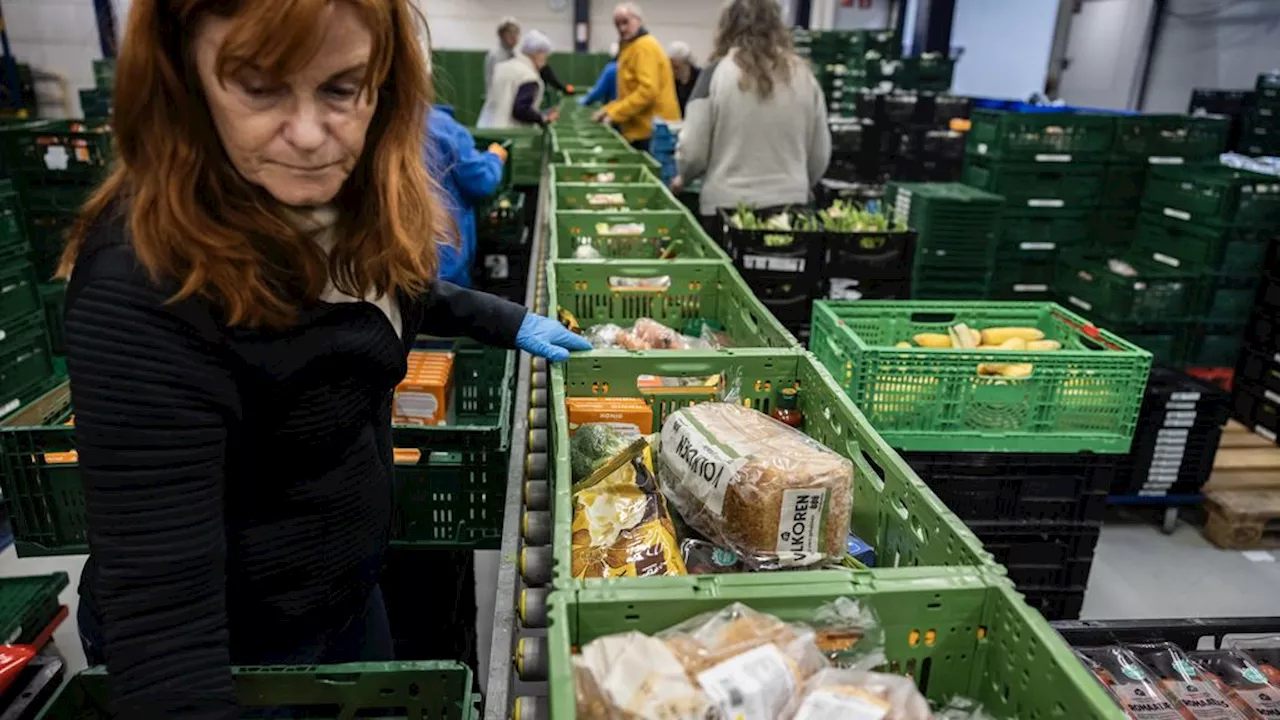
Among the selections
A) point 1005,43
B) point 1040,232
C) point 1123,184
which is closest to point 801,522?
point 1040,232

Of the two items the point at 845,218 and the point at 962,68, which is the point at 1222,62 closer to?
the point at 962,68

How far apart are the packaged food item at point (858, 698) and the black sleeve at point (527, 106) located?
6879mm

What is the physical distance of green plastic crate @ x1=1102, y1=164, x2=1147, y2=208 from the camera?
620 centimetres

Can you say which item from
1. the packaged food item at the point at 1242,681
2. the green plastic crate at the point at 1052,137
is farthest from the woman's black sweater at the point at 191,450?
the green plastic crate at the point at 1052,137

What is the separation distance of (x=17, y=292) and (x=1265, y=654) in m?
5.54

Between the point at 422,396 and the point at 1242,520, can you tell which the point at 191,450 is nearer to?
the point at 422,396

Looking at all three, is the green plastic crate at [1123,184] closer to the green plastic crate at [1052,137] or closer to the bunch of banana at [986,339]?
the green plastic crate at [1052,137]

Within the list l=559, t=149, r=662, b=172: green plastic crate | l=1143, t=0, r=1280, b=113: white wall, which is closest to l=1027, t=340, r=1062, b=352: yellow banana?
l=559, t=149, r=662, b=172: green plastic crate

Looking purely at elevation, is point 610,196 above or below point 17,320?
above

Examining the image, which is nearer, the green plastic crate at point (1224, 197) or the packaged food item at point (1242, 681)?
the packaged food item at point (1242, 681)

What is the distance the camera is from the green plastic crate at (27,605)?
8.65 ft

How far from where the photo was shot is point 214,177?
0.99m

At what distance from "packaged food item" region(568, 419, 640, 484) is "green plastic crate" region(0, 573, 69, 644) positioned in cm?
222

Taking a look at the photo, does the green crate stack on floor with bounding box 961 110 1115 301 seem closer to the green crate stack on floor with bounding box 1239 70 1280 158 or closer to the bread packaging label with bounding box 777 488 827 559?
the green crate stack on floor with bounding box 1239 70 1280 158
